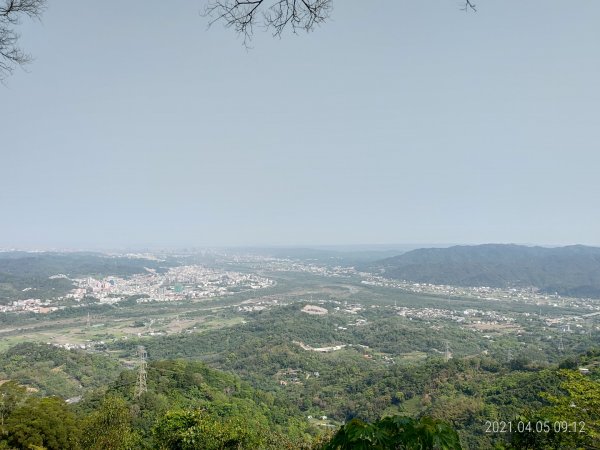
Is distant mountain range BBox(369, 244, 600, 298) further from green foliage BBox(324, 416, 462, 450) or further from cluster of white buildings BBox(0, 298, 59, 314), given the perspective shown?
green foliage BBox(324, 416, 462, 450)

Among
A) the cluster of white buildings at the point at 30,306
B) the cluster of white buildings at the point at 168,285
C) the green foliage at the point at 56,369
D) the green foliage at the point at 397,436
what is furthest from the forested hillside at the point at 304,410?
the cluster of white buildings at the point at 168,285

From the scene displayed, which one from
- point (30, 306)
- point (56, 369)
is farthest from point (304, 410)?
point (30, 306)

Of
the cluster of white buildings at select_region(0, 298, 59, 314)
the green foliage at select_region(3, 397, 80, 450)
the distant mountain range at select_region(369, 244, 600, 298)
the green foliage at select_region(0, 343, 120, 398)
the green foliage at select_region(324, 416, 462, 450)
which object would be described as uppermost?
the green foliage at select_region(324, 416, 462, 450)

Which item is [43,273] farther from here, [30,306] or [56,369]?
[56,369]

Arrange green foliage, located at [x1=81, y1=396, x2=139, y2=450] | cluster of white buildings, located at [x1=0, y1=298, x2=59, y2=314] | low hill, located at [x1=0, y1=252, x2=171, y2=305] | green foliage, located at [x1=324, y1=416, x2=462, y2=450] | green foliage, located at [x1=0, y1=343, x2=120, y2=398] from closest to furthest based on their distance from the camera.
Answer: green foliage, located at [x1=324, y1=416, x2=462, y2=450] < green foliage, located at [x1=81, y1=396, x2=139, y2=450] < green foliage, located at [x1=0, y1=343, x2=120, y2=398] < cluster of white buildings, located at [x1=0, y1=298, x2=59, y2=314] < low hill, located at [x1=0, y1=252, x2=171, y2=305]

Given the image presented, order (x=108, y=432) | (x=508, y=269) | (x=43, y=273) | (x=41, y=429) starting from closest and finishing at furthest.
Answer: (x=41, y=429) < (x=108, y=432) < (x=43, y=273) < (x=508, y=269)

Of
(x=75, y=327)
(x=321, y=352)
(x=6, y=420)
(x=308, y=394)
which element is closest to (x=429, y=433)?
(x=6, y=420)

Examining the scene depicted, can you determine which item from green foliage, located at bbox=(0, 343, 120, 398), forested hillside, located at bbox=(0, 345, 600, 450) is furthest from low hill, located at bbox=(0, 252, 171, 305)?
forested hillside, located at bbox=(0, 345, 600, 450)

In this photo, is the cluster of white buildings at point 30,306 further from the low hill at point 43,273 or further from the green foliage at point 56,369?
the green foliage at point 56,369

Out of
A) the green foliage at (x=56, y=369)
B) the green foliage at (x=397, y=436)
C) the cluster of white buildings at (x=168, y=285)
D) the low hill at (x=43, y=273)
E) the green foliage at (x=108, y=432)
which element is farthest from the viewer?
the cluster of white buildings at (x=168, y=285)
